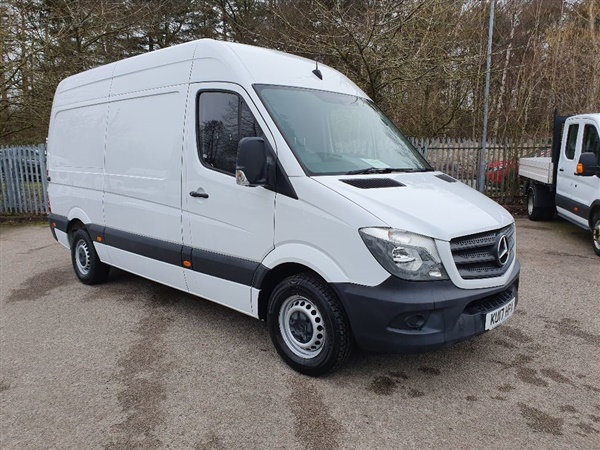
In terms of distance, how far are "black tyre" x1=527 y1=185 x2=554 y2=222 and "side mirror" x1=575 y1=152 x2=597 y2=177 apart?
2.62m

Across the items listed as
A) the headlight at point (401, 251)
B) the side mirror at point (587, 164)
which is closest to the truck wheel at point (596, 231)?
the side mirror at point (587, 164)

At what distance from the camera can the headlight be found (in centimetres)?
287

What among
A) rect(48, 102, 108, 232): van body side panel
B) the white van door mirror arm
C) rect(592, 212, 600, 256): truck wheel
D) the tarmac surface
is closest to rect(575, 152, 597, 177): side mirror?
rect(592, 212, 600, 256): truck wheel

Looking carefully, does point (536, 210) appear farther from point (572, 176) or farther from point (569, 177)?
point (572, 176)

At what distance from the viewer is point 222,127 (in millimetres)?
3777

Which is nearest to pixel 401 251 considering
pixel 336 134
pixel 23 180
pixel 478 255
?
pixel 478 255

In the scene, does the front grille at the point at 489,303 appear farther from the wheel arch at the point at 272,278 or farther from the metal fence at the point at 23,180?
the metal fence at the point at 23,180

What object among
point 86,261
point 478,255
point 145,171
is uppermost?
point 145,171

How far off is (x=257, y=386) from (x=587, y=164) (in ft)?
20.0

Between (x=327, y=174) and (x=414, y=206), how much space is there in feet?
2.18

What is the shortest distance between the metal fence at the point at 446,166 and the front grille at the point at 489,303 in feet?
27.4

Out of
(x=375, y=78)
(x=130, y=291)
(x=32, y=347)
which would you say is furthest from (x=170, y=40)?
(x=32, y=347)

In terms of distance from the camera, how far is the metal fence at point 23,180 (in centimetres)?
1088

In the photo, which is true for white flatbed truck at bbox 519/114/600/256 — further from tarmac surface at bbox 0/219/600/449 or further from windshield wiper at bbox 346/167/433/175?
windshield wiper at bbox 346/167/433/175
